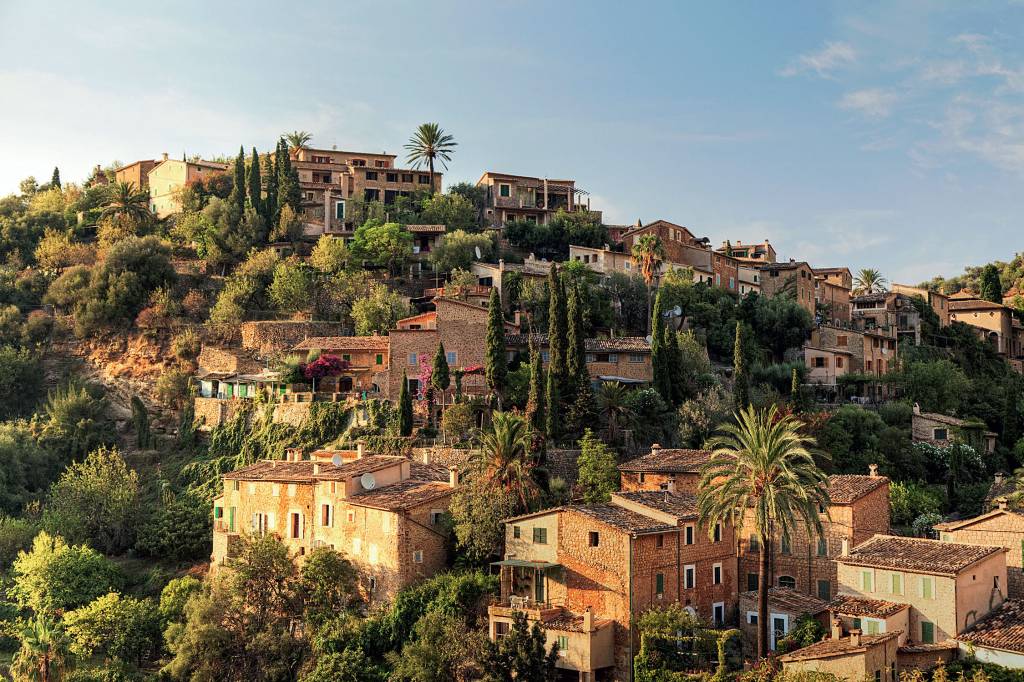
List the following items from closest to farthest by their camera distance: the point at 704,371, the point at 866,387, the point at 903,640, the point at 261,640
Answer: the point at 903,640, the point at 261,640, the point at 704,371, the point at 866,387

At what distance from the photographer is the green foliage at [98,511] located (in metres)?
55.8

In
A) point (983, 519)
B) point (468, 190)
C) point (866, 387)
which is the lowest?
point (983, 519)

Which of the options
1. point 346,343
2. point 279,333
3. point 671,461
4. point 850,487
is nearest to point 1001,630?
point 850,487

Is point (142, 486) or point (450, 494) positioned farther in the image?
point (142, 486)

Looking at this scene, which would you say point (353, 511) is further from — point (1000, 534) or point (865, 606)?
point (1000, 534)

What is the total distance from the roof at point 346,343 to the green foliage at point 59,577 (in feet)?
55.1

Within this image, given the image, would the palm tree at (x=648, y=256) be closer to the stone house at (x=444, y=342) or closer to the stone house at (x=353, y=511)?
the stone house at (x=444, y=342)

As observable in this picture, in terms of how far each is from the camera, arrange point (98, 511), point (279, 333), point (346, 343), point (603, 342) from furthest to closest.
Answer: point (279, 333) < point (346, 343) < point (603, 342) < point (98, 511)

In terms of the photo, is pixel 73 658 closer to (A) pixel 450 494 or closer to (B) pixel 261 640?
(B) pixel 261 640

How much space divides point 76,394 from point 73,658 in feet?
88.3

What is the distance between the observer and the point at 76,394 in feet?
225

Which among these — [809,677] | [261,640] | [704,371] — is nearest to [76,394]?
[261,640]

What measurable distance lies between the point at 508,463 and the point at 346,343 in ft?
69.6

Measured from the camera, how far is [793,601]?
40656mm
